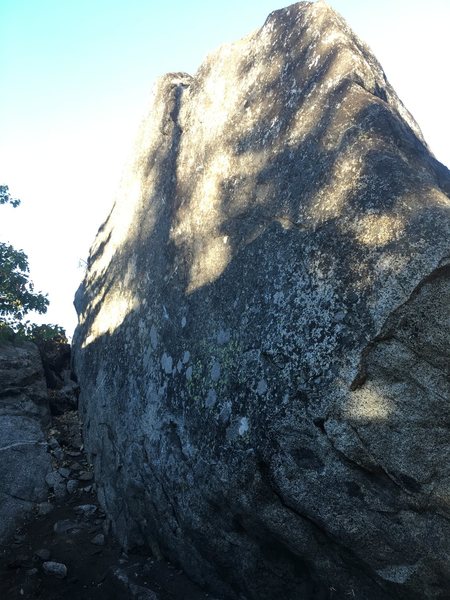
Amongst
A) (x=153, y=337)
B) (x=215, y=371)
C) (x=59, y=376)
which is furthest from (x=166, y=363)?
(x=59, y=376)

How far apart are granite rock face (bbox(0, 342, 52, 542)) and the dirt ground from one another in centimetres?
17

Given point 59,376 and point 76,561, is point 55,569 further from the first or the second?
point 59,376

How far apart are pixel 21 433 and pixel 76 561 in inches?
83.6

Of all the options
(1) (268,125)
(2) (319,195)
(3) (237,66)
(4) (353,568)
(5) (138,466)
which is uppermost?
(3) (237,66)

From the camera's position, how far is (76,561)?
5.21 metres

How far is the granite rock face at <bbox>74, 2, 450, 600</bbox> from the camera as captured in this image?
3361mm

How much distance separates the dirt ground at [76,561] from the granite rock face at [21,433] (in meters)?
0.17

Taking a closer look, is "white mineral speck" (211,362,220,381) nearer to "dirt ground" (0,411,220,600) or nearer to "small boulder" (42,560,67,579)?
"dirt ground" (0,411,220,600)

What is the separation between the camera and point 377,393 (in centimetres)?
341

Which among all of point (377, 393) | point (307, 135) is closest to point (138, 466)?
point (377, 393)

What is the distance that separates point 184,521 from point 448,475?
2.24 meters

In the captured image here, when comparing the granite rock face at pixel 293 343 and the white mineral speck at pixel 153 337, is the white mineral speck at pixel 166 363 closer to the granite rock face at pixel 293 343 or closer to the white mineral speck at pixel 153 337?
the granite rock face at pixel 293 343

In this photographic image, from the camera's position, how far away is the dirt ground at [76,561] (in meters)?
4.71

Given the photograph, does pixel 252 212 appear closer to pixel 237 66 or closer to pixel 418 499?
pixel 237 66
